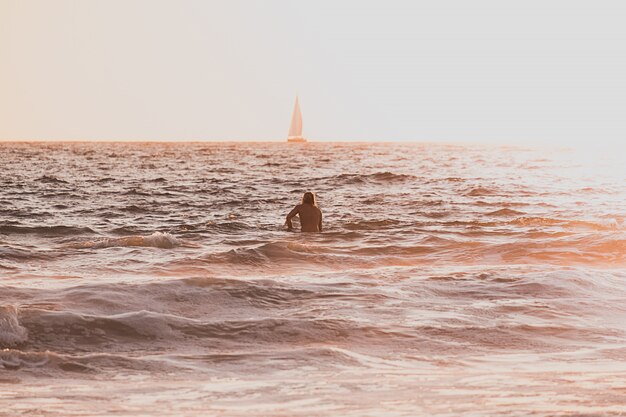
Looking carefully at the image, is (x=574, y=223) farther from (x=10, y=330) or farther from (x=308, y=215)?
(x=10, y=330)

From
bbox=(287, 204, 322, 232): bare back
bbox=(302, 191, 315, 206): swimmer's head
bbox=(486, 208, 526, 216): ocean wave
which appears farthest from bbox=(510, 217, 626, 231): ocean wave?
bbox=(302, 191, 315, 206): swimmer's head

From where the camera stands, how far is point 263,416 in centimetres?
592

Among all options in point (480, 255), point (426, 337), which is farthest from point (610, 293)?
point (480, 255)

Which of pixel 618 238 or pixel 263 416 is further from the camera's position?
pixel 618 238

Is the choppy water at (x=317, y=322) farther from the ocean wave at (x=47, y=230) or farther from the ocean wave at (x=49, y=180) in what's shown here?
the ocean wave at (x=49, y=180)

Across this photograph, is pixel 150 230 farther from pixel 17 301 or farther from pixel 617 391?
pixel 617 391

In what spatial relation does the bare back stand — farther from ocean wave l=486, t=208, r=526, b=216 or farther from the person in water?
ocean wave l=486, t=208, r=526, b=216

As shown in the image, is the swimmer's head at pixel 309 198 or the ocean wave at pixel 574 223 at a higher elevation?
the swimmer's head at pixel 309 198

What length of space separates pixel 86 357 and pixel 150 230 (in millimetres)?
15044

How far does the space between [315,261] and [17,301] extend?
592 centimetres

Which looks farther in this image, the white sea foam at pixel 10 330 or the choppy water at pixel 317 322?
the white sea foam at pixel 10 330

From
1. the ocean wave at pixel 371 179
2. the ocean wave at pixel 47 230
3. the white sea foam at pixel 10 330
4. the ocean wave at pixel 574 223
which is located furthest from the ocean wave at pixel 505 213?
the white sea foam at pixel 10 330

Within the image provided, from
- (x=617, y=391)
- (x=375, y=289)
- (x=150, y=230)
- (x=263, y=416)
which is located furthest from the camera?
(x=150, y=230)

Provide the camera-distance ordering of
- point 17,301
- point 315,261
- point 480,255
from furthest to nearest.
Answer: point 480,255, point 315,261, point 17,301
